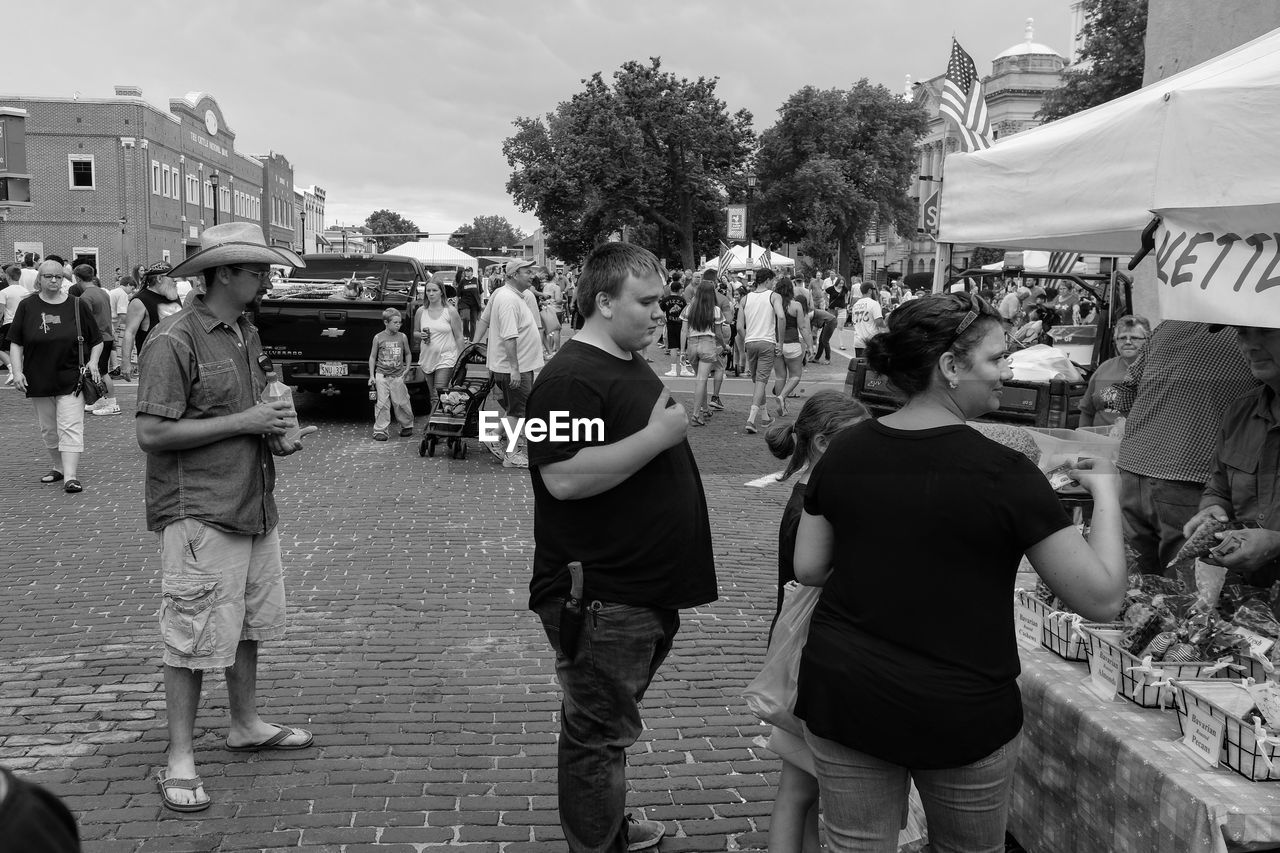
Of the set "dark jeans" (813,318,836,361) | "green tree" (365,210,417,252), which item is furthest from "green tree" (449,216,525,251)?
"dark jeans" (813,318,836,361)

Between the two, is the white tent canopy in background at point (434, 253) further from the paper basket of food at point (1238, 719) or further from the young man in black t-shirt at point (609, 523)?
the paper basket of food at point (1238, 719)

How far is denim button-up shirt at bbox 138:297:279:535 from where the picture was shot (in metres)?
3.85

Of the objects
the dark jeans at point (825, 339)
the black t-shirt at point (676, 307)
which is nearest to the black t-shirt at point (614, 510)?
the black t-shirt at point (676, 307)

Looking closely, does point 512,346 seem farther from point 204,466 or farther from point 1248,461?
point 1248,461

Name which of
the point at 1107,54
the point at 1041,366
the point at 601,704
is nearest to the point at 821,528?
the point at 601,704

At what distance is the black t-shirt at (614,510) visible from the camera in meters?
3.06

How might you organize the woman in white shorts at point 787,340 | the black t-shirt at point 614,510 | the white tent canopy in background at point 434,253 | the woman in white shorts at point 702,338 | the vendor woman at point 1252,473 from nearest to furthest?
the black t-shirt at point 614,510
the vendor woman at point 1252,473
the woman in white shorts at point 702,338
the woman in white shorts at point 787,340
the white tent canopy in background at point 434,253

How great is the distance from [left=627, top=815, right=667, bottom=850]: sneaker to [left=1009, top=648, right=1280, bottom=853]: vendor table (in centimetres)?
115

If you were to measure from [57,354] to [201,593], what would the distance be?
6644 mm

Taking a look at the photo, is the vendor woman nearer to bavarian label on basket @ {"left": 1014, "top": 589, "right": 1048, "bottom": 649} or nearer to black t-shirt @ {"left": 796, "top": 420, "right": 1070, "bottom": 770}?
bavarian label on basket @ {"left": 1014, "top": 589, "right": 1048, "bottom": 649}

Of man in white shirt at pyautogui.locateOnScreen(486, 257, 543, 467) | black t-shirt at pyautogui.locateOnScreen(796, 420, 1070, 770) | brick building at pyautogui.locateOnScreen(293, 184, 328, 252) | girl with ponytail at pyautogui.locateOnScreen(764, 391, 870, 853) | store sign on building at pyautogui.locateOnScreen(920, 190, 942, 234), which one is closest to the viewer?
black t-shirt at pyautogui.locateOnScreen(796, 420, 1070, 770)

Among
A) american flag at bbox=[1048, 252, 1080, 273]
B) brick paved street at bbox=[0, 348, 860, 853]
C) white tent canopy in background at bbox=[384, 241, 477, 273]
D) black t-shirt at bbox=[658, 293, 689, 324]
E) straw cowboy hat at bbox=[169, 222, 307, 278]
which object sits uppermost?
white tent canopy in background at bbox=[384, 241, 477, 273]

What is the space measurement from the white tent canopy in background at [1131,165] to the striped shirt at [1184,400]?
2.35ft

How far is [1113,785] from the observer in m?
2.85
